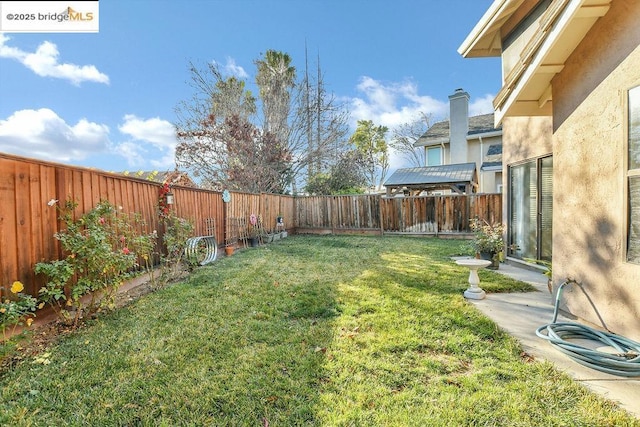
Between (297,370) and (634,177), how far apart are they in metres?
3.30

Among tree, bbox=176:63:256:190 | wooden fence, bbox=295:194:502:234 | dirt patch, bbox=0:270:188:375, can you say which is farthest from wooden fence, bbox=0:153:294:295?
tree, bbox=176:63:256:190

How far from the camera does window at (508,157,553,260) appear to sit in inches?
194

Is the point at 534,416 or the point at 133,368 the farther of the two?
the point at 133,368

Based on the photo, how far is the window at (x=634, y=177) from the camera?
2525mm

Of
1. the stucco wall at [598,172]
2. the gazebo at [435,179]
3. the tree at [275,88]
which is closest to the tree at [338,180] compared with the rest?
the tree at [275,88]

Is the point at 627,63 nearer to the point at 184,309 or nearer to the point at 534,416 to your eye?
the point at 534,416

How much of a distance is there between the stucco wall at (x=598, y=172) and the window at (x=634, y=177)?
0.04 meters

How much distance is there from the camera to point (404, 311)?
11.6 feet

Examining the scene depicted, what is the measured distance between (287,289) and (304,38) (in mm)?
19475

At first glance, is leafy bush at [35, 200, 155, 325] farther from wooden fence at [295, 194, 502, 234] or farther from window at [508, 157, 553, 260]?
wooden fence at [295, 194, 502, 234]

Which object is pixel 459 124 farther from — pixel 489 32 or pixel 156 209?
pixel 156 209

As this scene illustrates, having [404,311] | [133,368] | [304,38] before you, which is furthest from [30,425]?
[304,38]

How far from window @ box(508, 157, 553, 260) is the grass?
2.17 meters

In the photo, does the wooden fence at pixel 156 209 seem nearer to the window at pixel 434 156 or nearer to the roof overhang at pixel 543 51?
the roof overhang at pixel 543 51
